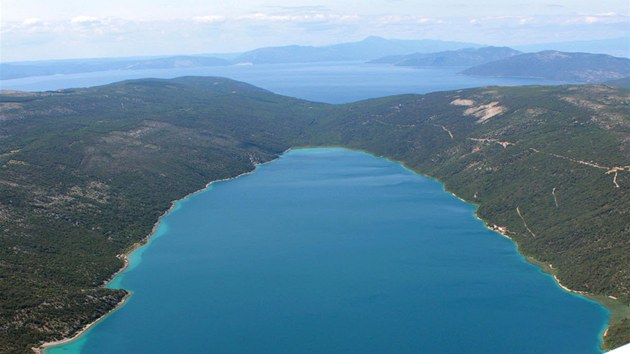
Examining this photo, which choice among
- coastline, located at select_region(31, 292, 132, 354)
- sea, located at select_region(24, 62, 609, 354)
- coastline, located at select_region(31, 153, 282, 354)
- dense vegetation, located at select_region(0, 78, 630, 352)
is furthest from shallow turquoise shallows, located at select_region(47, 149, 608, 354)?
dense vegetation, located at select_region(0, 78, 630, 352)

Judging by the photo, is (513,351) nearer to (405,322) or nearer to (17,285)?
(405,322)

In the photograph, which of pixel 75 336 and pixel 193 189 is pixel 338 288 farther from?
pixel 193 189

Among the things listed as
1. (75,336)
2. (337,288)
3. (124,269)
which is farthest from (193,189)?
(75,336)

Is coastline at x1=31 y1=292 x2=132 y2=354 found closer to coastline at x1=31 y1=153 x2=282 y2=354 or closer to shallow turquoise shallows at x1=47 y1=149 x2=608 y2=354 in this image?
coastline at x1=31 y1=153 x2=282 y2=354

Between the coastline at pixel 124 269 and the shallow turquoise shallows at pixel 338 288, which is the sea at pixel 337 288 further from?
the coastline at pixel 124 269

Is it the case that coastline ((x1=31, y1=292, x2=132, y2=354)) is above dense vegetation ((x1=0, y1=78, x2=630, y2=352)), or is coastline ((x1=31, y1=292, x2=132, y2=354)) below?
below

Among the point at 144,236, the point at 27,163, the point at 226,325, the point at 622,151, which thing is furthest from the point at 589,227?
the point at 27,163

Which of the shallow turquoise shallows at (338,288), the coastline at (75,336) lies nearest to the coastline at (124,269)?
the coastline at (75,336)
